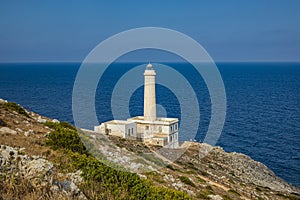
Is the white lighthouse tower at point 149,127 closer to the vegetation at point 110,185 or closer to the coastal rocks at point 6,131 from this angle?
the coastal rocks at point 6,131

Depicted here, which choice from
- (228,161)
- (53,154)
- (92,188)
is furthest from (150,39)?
(228,161)

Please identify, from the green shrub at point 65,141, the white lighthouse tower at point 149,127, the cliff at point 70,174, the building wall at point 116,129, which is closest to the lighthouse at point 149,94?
the white lighthouse tower at point 149,127

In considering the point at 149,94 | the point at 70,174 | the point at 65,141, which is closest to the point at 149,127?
the point at 149,94

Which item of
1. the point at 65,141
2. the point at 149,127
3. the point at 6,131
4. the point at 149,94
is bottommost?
the point at 149,127

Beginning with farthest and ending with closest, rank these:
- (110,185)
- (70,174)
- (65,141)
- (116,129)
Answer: (116,129)
(65,141)
(70,174)
(110,185)

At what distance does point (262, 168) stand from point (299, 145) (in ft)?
40.8

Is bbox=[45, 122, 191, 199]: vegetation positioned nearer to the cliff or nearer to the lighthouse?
the cliff

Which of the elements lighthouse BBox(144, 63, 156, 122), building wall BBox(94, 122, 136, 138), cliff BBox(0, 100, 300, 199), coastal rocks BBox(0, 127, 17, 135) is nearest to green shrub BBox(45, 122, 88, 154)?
cliff BBox(0, 100, 300, 199)

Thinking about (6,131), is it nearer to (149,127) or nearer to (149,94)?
(149,127)

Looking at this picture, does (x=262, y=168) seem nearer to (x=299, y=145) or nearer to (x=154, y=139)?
(x=299, y=145)

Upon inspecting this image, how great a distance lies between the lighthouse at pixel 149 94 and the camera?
129 feet

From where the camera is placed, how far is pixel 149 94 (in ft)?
130

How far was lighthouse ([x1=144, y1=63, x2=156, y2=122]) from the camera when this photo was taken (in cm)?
3922

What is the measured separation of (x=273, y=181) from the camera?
3844 centimetres
